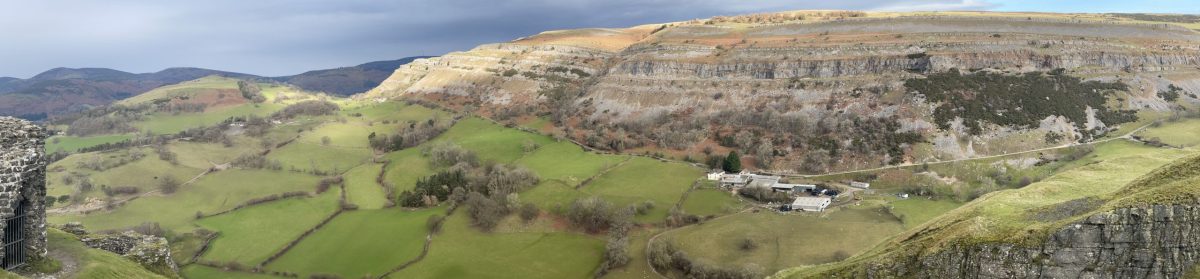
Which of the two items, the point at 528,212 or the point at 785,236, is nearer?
the point at 785,236

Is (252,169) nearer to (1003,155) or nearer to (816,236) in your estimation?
(816,236)

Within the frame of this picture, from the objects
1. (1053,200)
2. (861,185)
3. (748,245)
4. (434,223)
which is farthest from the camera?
(861,185)

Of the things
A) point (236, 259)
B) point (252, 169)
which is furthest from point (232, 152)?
point (236, 259)

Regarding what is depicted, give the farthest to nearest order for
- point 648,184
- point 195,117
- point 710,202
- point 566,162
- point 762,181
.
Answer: point 195,117 → point 566,162 → point 648,184 → point 762,181 → point 710,202

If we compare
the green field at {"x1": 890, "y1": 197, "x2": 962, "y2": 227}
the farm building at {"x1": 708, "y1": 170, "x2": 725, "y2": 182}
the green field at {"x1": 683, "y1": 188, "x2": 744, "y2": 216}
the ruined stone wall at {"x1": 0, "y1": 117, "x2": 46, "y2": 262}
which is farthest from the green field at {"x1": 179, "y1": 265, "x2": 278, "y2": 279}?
the green field at {"x1": 890, "y1": 197, "x2": 962, "y2": 227}

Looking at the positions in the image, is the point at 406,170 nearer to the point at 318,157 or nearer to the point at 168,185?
the point at 318,157

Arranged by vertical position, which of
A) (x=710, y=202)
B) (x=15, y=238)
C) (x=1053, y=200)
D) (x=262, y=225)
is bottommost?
(x=262, y=225)

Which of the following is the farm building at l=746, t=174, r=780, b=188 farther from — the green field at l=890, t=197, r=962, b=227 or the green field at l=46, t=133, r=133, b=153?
the green field at l=46, t=133, r=133, b=153

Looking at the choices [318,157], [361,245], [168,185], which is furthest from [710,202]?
[168,185]
